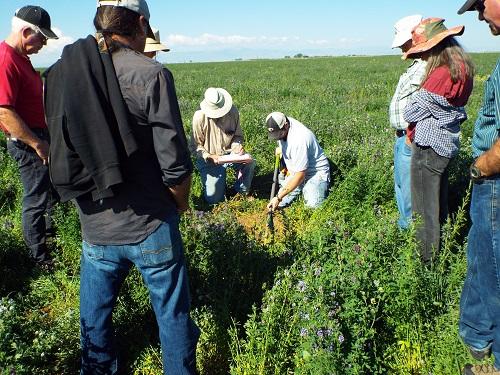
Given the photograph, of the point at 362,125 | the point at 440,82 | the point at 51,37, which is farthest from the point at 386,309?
the point at 362,125

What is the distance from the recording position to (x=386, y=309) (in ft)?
9.53

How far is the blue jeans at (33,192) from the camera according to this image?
12.7 feet

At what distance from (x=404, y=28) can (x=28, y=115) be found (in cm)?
339

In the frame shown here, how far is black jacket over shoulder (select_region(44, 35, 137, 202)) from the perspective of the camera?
1.95 meters

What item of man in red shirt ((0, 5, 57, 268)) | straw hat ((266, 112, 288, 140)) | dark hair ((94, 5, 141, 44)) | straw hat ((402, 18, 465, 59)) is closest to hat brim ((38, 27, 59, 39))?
man in red shirt ((0, 5, 57, 268))

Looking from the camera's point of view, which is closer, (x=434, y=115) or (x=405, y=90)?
(x=434, y=115)

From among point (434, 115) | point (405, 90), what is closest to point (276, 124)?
point (405, 90)

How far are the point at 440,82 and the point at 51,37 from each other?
322 cm

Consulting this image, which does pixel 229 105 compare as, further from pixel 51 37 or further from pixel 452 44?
pixel 452 44

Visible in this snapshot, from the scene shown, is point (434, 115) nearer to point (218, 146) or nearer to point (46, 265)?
point (218, 146)

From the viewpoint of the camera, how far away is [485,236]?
2.60 metres

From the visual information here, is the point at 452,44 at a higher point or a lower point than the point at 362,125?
higher

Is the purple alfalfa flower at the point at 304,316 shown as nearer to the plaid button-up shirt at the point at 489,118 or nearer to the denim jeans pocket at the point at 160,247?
the denim jeans pocket at the point at 160,247

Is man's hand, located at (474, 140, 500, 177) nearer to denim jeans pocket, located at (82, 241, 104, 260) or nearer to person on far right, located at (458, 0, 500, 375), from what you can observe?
person on far right, located at (458, 0, 500, 375)
